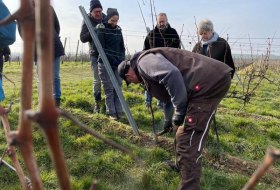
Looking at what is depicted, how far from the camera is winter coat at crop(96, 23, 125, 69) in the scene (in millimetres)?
5254

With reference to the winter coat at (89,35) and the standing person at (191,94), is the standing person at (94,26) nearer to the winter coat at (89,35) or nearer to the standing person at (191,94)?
the winter coat at (89,35)

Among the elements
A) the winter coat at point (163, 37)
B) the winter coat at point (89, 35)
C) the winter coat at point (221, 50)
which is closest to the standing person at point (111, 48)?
the winter coat at point (89, 35)

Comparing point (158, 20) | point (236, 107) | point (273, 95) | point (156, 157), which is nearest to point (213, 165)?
point (156, 157)

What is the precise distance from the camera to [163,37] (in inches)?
215

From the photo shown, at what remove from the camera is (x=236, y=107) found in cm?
816

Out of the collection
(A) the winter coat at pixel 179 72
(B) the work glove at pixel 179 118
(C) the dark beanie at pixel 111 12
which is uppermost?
(C) the dark beanie at pixel 111 12

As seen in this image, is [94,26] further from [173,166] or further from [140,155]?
[173,166]

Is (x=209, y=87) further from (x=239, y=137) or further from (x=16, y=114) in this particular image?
(x=16, y=114)

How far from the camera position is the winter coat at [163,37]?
553 centimetres

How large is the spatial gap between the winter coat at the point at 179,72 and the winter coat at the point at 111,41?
202 centimetres

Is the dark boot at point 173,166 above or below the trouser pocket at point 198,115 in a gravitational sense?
below

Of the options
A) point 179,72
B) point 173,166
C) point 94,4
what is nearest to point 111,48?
point 94,4

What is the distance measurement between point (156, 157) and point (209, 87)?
158cm

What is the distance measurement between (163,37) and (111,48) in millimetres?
768
